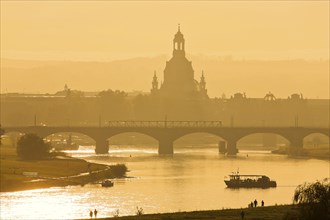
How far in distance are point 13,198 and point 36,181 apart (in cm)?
1015

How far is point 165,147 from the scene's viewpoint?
15288cm

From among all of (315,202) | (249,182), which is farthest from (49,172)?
(315,202)

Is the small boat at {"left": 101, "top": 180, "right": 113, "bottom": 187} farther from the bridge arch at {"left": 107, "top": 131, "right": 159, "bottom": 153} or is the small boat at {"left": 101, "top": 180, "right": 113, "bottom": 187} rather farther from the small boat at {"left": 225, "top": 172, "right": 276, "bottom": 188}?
the bridge arch at {"left": 107, "top": 131, "right": 159, "bottom": 153}

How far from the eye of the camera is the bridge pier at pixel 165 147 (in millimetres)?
151500

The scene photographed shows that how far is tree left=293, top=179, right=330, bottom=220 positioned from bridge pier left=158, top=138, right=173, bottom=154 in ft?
319

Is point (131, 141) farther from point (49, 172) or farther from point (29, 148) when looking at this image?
point (49, 172)

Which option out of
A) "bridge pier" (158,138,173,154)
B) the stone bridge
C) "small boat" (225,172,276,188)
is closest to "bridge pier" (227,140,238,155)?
the stone bridge

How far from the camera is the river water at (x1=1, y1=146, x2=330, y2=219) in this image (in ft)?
266

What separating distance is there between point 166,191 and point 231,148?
194 ft

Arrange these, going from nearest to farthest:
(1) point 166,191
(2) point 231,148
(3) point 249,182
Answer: (1) point 166,191, (3) point 249,182, (2) point 231,148

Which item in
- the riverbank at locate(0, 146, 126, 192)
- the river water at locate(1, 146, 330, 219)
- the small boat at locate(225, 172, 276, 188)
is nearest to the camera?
the river water at locate(1, 146, 330, 219)

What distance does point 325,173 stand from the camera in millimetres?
→ 111625

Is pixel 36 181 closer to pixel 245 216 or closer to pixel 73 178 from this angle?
pixel 73 178

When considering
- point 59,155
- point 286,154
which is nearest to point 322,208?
point 59,155
